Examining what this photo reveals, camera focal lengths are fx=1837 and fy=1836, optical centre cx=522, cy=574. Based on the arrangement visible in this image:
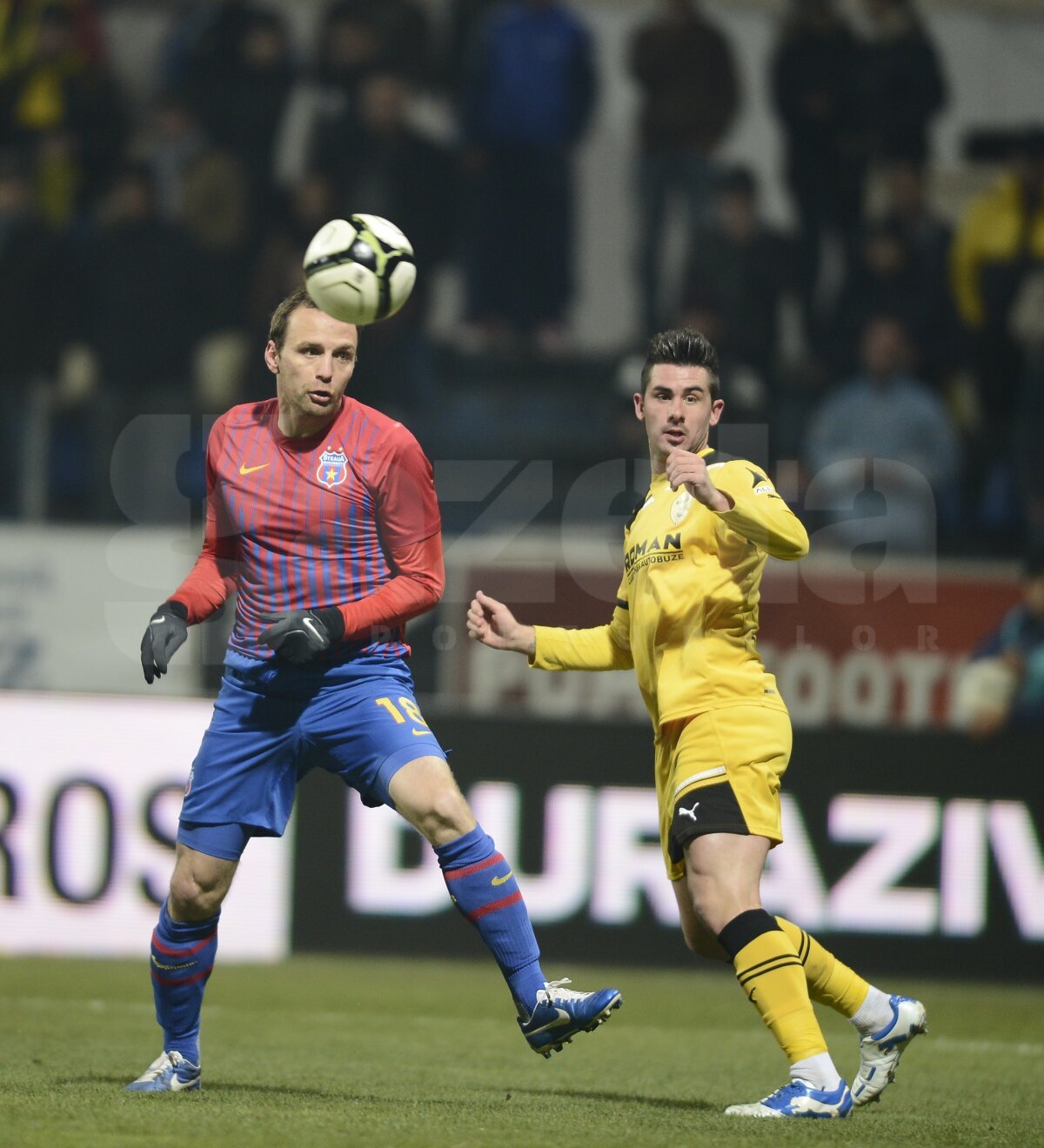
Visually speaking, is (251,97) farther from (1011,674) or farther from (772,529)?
(772,529)

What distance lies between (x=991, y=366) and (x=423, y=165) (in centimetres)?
400

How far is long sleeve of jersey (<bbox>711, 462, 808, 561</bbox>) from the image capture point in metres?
4.88

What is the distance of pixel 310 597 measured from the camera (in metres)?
5.27

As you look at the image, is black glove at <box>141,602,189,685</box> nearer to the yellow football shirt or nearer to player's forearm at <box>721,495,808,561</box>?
the yellow football shirt

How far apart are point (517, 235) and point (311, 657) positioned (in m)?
7.92

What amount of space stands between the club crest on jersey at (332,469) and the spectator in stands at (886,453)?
6.19m

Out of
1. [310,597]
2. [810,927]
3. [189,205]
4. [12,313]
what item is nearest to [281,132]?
[189,205]

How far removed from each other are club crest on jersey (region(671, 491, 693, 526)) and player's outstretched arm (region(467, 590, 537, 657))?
1.96 ft

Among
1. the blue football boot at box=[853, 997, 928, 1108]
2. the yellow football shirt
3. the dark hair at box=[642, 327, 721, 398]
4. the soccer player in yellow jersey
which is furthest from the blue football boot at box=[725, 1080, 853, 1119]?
the dark hair at box=[642, 327, 721, 398]

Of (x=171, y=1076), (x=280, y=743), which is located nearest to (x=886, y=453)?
(x=280, y=743)

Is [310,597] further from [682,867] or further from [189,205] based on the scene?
Result: [189,205]

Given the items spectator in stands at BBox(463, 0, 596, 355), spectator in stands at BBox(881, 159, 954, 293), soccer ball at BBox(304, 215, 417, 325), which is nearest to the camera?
soccer ball at BBox(304, 215, 417, 325)

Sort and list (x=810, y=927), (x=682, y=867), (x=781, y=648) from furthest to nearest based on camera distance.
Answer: (x=781, y=648) → (x=810, y=927) → (x=682, y=867)

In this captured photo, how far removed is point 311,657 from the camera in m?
5.03
